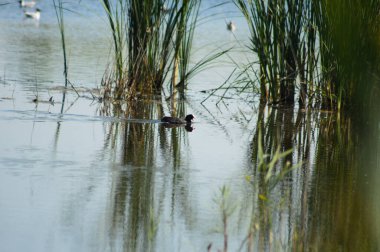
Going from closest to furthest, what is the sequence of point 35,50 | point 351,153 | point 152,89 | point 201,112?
point 351,153 < point 201,112 < point 152,89 < point 35,50

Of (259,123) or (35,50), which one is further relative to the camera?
(35,50)

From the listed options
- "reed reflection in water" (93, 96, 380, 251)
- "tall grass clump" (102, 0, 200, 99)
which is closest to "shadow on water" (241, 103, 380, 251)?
"reed reflection in water" (93, 96, 380, 251)

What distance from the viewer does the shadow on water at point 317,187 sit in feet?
15.6

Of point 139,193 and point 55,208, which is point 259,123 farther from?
point 55,208

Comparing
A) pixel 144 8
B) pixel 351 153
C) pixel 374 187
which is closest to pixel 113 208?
pixel 374 187

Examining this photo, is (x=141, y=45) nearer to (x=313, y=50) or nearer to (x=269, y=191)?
(x=313, y=50)

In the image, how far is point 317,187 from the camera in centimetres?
609

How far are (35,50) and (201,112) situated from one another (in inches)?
211

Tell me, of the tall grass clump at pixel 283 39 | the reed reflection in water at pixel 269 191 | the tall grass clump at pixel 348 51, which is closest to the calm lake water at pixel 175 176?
the reed reflection in water at pixel 269 191

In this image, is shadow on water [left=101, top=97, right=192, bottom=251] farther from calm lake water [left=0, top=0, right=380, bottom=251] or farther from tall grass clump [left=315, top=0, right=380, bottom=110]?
tall grass clump [left=315, top=0, right=380, bottom=110]

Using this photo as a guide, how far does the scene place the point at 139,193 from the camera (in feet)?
18.0

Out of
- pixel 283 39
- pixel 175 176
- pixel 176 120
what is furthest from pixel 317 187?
pixel 283 39

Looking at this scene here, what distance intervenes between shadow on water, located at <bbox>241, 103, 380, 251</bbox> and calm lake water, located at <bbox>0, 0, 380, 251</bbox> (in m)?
0.01

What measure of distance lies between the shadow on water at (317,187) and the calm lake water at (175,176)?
0.01 m
